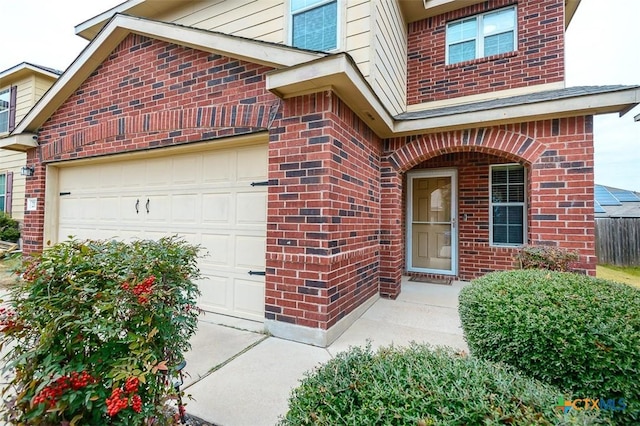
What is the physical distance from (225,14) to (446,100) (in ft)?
15.3

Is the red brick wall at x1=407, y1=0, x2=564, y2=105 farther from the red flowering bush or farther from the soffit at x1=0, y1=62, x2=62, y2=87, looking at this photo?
the soffit at x1=0, y1=62, x2=62, y2=87

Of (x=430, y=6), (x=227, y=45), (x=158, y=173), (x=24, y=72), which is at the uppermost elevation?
(x=24, y=72)

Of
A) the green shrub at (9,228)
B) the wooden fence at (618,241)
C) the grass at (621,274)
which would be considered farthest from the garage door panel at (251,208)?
the green shrub at (9,228)

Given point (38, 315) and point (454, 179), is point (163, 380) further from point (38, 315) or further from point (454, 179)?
point (454, 179)

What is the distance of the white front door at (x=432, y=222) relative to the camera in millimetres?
6480

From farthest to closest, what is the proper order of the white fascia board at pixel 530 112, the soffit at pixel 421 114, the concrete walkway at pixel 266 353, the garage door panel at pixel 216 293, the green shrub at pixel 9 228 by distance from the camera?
the green shrub at pixel 9 228 < the garage door panel at pixel 216 293 < the white fascia board at pixel 530 112 < the soffit at pixel 421 114 < the concrete walkway at pixel 266 353

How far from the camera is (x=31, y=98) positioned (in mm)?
10625

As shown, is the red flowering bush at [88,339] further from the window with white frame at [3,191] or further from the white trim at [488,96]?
the window with white frame at [3,191]

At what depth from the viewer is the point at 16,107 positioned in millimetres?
10953

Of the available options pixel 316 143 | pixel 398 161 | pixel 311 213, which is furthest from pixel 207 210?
pixel 398 161

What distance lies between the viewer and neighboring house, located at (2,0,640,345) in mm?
3545

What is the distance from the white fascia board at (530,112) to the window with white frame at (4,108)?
47.2 ft

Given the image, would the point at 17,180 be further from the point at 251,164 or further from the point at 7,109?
the point at 251,164

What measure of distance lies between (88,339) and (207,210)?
298 cm
